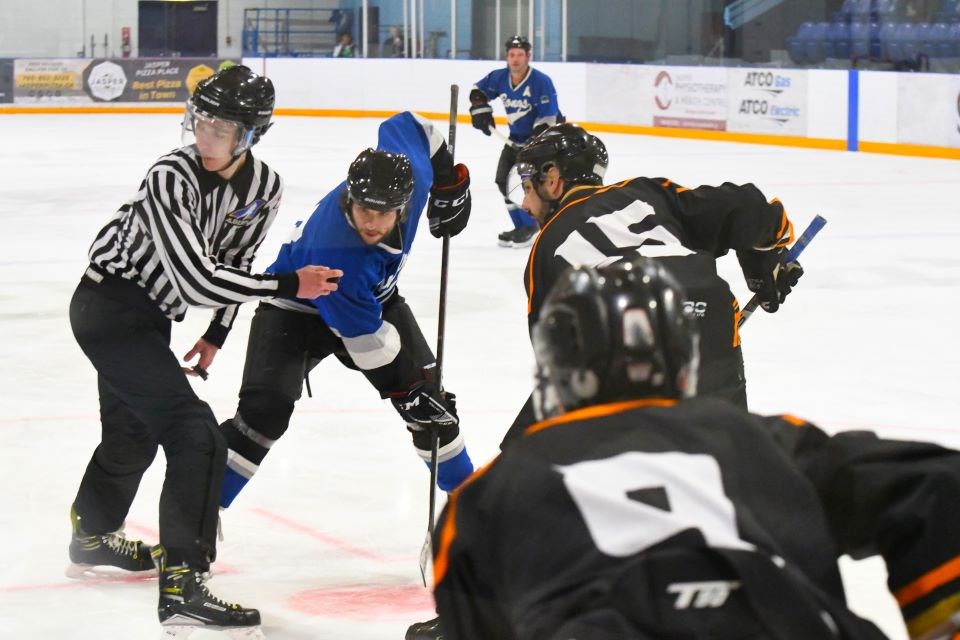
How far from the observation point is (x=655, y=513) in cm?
111

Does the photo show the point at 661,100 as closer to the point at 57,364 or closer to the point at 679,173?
the point at 679,173

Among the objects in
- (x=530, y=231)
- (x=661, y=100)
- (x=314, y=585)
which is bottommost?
(x=314, y=585)

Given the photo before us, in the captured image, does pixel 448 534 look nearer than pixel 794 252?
Yes

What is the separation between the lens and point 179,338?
5.77m

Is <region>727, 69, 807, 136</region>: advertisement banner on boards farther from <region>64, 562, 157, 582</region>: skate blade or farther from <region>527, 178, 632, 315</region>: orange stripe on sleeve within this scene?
<region>527, 178, 632, 315</region>: orange stripe on sleeve

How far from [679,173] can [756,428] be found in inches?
396

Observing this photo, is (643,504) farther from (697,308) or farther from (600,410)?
(697,308)

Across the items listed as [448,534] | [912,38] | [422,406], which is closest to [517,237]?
[422,406]

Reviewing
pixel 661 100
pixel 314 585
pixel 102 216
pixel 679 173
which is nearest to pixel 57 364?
pixel 314 585

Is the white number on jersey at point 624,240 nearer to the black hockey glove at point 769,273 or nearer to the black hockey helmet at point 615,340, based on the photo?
the black hockey glove at point 769,273

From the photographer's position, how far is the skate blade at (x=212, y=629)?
2762mm

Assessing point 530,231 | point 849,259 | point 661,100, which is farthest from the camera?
point 661,100

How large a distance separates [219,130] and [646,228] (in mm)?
896

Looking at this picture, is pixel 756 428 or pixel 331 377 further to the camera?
pixel 331 377
